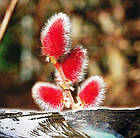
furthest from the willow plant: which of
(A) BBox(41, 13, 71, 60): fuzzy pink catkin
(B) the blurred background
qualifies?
(B) the blurred background

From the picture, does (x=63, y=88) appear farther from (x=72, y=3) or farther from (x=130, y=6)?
(x=130, y=6)

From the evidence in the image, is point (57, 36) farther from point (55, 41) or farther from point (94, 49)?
point (94, 49)

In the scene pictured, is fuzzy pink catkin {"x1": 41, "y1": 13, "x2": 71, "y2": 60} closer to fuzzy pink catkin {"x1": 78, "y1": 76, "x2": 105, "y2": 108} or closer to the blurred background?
fuzzy pink catkin {"x1": 78, "y1": 76, "x2": 105, "y2": 108}

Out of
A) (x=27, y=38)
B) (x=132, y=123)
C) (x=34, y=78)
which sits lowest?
(x=132, y=123)

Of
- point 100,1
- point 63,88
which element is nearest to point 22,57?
point 100,1

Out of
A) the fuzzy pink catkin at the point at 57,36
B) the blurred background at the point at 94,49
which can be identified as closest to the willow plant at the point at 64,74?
the fuzzy pink catkin at the point at 57,36

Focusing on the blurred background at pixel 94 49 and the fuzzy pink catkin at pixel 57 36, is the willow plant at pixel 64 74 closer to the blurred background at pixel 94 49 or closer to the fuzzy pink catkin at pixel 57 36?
the fuzzy pink catkin at pixel 57 36
